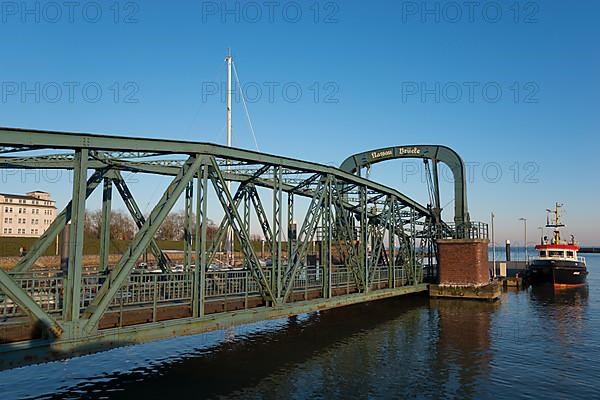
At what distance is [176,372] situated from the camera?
16828 mm

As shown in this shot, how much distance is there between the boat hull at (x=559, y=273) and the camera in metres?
50.5

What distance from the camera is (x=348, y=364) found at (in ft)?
60.3

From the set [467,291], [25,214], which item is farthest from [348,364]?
[25,214]

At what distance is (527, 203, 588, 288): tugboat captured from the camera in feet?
166

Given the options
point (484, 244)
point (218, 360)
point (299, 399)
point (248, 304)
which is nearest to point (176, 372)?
point (218, 360)

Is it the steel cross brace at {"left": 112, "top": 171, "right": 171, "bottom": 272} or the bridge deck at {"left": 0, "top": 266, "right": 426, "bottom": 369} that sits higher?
the steel cross brace at {"left": 112, "top": 171, "right": 171, "bottom": 272}

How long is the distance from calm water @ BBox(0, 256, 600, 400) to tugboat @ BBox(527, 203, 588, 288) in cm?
2434

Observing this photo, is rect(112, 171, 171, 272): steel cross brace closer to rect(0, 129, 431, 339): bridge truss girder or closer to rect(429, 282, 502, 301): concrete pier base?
rect(0, 129, 431, 339): bridge truss girder

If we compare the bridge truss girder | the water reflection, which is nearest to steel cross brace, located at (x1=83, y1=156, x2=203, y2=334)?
the bridge truss girder

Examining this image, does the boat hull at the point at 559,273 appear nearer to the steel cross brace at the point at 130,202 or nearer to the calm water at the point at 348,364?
the calm water at the point at 348,364

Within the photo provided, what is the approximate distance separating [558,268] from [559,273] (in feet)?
1.83

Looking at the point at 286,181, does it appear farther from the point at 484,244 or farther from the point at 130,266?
the point at 484,244

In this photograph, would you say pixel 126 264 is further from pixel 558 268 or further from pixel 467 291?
pixel 558 268

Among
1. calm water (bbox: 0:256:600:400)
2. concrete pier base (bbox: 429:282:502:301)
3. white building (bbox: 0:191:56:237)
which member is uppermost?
white building (bbox: 0:191:56:237)
